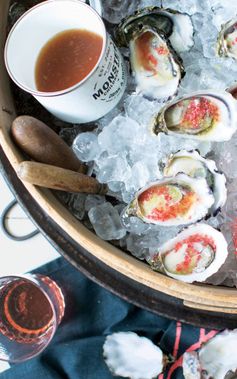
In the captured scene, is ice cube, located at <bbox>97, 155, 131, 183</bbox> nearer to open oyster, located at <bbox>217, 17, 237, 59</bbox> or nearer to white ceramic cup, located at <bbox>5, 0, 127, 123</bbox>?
white ceramic cup, located at <bbox>5, 0, 127, 123</bbox>

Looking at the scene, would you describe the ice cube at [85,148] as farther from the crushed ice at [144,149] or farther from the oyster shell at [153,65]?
the oyster shell at [153,65]

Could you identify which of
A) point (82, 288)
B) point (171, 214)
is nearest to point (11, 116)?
point (171, 214)

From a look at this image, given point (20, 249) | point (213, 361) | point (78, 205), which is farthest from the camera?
point (20, 249)

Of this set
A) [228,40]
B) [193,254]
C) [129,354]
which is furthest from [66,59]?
[129,354]

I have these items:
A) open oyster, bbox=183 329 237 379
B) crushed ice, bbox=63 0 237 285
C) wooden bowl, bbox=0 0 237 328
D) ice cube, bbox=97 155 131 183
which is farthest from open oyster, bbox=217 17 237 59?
open oyster, bbox=183 329 237 379

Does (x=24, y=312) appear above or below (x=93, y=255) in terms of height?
below

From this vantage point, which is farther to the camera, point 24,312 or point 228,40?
point 24,312

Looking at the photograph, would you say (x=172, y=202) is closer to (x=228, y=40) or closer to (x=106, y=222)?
(x=106, y=222)
